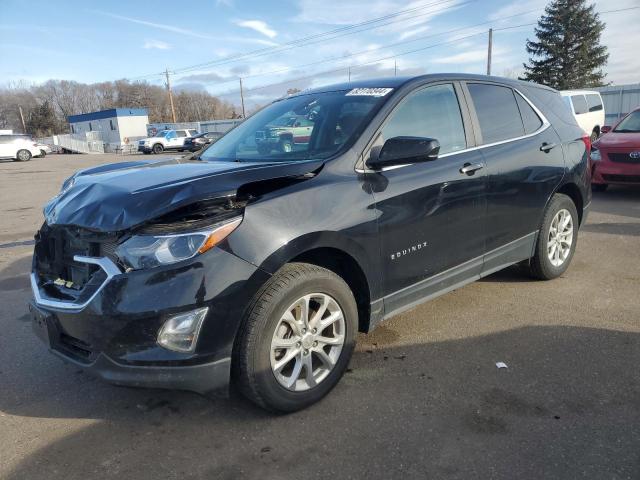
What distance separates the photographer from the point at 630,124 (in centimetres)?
955

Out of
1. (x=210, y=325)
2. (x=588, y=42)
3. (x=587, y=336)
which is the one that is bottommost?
(x=587, y=336)

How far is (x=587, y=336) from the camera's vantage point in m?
3.53

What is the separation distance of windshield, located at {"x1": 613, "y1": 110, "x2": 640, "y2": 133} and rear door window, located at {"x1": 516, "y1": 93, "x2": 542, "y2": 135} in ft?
20.8

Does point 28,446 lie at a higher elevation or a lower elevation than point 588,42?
lower

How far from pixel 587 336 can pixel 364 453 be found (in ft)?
6.86

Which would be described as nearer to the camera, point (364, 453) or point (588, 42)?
point (364, 453)

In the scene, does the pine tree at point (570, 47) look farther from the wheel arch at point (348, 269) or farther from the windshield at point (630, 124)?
the wheel arch at point (348, 269)

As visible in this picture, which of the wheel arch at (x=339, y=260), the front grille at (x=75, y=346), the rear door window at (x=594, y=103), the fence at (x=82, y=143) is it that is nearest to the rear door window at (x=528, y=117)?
the wheel arch at (x=339, y=260)

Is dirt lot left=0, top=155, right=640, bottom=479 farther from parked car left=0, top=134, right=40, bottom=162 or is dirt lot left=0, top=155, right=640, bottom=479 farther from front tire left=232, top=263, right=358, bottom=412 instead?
parked car left=0, top=134, right=40, bottom=162

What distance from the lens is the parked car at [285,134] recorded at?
3.37 metres

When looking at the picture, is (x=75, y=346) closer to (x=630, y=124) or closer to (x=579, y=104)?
(x=630, y=124)

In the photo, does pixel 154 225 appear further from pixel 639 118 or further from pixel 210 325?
pixel 639 118

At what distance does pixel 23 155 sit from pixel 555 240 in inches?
A: 1355

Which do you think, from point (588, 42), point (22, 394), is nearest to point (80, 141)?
point (588, 42)
